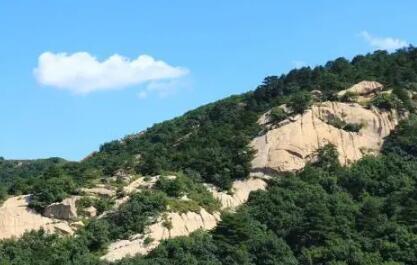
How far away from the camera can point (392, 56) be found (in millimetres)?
101938

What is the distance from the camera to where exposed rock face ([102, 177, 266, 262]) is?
61.2 m

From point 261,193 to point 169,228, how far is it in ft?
40.3

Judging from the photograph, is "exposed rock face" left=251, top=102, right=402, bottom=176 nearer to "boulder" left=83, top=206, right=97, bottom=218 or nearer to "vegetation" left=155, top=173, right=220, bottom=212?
"vegetation" left=155, top=173, right=220, bottom=212

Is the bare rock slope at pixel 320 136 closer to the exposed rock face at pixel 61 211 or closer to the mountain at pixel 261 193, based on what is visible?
the mountain at pixel 261 193

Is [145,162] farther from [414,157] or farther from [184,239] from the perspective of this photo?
[414,157]

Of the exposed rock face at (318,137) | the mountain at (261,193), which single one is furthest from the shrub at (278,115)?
the exposed rock face at (318,137)

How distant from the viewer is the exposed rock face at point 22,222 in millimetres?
63531

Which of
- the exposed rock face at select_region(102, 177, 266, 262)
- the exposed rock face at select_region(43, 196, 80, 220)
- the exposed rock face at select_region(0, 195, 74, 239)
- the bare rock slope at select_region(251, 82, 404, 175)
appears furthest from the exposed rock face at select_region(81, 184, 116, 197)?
the bare rock slope at select_region(251, 82, 404, 175)

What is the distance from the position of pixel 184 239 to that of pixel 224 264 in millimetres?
4343

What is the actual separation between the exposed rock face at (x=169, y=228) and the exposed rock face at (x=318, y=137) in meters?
6.76

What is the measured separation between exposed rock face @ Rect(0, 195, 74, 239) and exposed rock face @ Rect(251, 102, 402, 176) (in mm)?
22247

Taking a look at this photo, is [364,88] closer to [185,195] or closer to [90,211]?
[185,195]

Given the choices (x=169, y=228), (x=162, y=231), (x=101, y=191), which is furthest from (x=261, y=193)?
(x=101, y=191)

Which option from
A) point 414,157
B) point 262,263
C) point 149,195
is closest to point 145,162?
point 149,195
